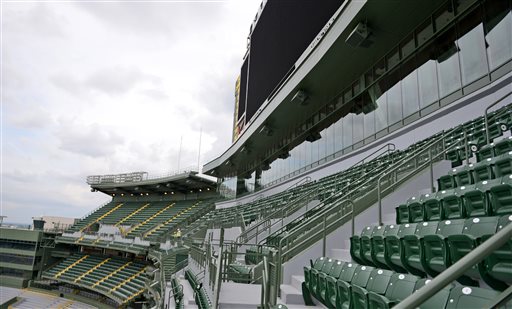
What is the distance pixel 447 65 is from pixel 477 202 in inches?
269

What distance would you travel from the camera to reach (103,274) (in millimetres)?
27062

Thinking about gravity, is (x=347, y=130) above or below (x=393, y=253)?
above

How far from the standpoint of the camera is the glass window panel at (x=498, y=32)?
301 inches

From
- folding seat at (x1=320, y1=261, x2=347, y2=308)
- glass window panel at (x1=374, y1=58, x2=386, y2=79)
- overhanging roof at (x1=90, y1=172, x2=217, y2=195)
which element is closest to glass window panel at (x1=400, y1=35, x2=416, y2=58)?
glass window panel at (x1=374, y1=58, x2=386, y2=79)

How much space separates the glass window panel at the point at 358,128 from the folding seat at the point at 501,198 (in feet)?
30.8

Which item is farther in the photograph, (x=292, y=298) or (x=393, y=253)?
(x=292, y=298)

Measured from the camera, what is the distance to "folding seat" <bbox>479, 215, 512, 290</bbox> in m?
2.41

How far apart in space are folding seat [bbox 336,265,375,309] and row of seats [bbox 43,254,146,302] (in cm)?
1932

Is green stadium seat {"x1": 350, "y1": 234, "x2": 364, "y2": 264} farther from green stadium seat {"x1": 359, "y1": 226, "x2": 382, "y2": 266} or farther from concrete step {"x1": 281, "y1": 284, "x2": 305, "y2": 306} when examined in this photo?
concrete step {"x1": 281, "y1": 284, "x2": 305, "y2": 306}

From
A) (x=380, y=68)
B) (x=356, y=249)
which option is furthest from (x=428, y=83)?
(x=356, y=249)

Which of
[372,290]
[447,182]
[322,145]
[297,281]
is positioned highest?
[322,145]

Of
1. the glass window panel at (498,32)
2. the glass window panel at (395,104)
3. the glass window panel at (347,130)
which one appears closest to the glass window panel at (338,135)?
the glass window panel at (347,130)

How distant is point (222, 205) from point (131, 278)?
27.2 feet

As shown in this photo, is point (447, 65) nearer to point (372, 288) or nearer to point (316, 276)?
point (316, 276)
